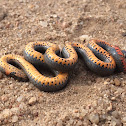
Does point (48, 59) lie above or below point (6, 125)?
above

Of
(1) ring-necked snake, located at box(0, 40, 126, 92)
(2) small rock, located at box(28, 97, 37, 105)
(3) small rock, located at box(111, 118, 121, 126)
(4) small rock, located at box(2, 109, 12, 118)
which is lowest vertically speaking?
(3) small rock, located at box(111, 118, 121, 126)

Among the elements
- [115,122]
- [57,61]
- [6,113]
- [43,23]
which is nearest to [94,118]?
[115,122]

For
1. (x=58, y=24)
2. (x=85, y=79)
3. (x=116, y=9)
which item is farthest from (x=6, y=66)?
(x=116, y=9)

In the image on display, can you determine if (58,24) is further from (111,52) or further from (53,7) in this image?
(111,52)

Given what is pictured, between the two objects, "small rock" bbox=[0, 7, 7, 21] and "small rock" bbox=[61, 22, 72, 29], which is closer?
"small rock" bbox=[61, 22, 72, 29]

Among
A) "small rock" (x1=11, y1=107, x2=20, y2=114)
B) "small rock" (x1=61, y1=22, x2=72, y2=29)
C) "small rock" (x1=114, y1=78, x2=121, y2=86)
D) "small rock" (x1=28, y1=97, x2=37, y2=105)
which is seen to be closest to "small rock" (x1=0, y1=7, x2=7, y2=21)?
"small rock" (x1=61, y1=22, x2=72, y2=29)

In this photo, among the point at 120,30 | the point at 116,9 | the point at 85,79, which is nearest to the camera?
the point at 85,79

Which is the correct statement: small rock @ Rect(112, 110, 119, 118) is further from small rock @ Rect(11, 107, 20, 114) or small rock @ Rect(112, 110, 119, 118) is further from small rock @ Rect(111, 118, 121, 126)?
small rock @ Rect(11, 107, 20, 114)
